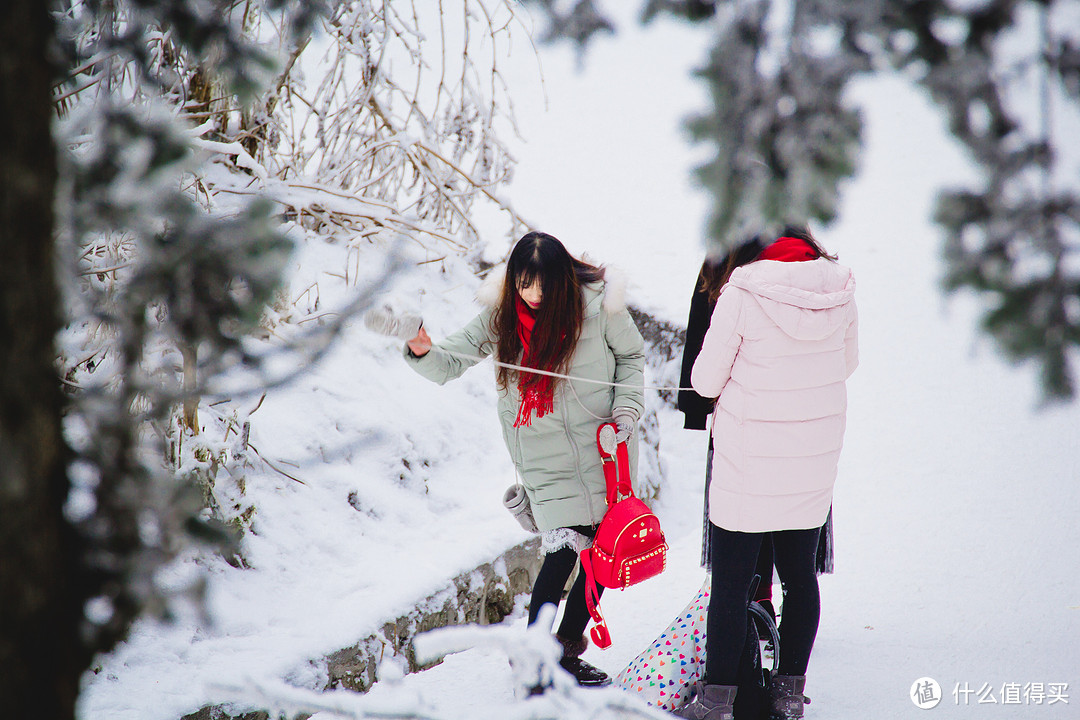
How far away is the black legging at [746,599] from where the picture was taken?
229cm

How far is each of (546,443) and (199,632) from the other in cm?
145

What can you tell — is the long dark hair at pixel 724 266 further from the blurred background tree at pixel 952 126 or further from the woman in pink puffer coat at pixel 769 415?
the blurred background tree at pixel 952 126

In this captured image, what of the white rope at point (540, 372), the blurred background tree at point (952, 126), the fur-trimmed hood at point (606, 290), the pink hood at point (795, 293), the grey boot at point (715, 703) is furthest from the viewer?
the fur-trimmed hood at point (606, 290)

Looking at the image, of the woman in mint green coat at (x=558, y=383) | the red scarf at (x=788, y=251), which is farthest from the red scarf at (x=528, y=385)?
the red scarf at (x=788, y=251)

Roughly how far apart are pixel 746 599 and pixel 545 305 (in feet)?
3.68

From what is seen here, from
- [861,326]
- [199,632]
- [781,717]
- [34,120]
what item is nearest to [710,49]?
[34,120]

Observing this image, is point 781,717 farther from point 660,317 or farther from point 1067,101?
point 660,317

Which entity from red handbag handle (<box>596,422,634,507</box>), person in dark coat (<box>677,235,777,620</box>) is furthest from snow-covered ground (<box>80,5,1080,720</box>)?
red handbag handle (<box>596,422,634,507</box>)

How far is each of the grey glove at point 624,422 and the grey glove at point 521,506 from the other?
422 mm

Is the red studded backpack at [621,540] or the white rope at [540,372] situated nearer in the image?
the red studded backpack at [621,540]

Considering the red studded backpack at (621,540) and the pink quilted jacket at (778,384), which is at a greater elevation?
the pink quilted jacket at (778,384)

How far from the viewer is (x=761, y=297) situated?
2.20m

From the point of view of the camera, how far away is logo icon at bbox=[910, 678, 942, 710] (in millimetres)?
2578

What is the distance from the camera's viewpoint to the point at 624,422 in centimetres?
259
